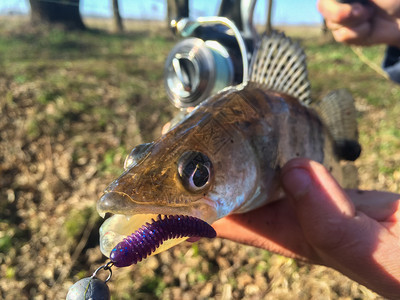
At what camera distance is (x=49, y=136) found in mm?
4730

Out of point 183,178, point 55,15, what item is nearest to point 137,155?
point 183,178

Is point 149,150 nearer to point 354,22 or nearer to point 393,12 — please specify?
point 354,22

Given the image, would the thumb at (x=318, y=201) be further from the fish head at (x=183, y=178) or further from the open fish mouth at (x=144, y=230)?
the open fish mouth at (x=144, y=230)

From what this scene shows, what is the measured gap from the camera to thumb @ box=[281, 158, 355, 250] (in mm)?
1598

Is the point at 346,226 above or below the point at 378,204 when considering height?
above

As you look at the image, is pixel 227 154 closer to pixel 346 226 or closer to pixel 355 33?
pixel 346 226

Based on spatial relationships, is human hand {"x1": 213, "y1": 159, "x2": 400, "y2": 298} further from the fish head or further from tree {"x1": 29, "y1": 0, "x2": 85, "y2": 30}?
tree {"x1": 29, "y1": 0, "x2": 85, "y2": 30}

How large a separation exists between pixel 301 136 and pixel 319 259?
743 millimetres

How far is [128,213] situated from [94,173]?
3.38 meters

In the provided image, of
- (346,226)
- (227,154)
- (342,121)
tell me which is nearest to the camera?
(227,154)

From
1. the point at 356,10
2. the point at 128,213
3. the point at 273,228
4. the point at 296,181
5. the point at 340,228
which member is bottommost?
the point at 273,228

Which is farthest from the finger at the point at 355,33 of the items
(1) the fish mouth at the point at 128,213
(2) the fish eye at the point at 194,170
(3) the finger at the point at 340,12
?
(1) the fish mouth at the point at 128,213

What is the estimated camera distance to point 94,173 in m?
4.30

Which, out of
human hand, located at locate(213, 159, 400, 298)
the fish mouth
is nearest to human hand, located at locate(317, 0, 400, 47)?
human hand, located at locate(213, 159, 400, 298)
